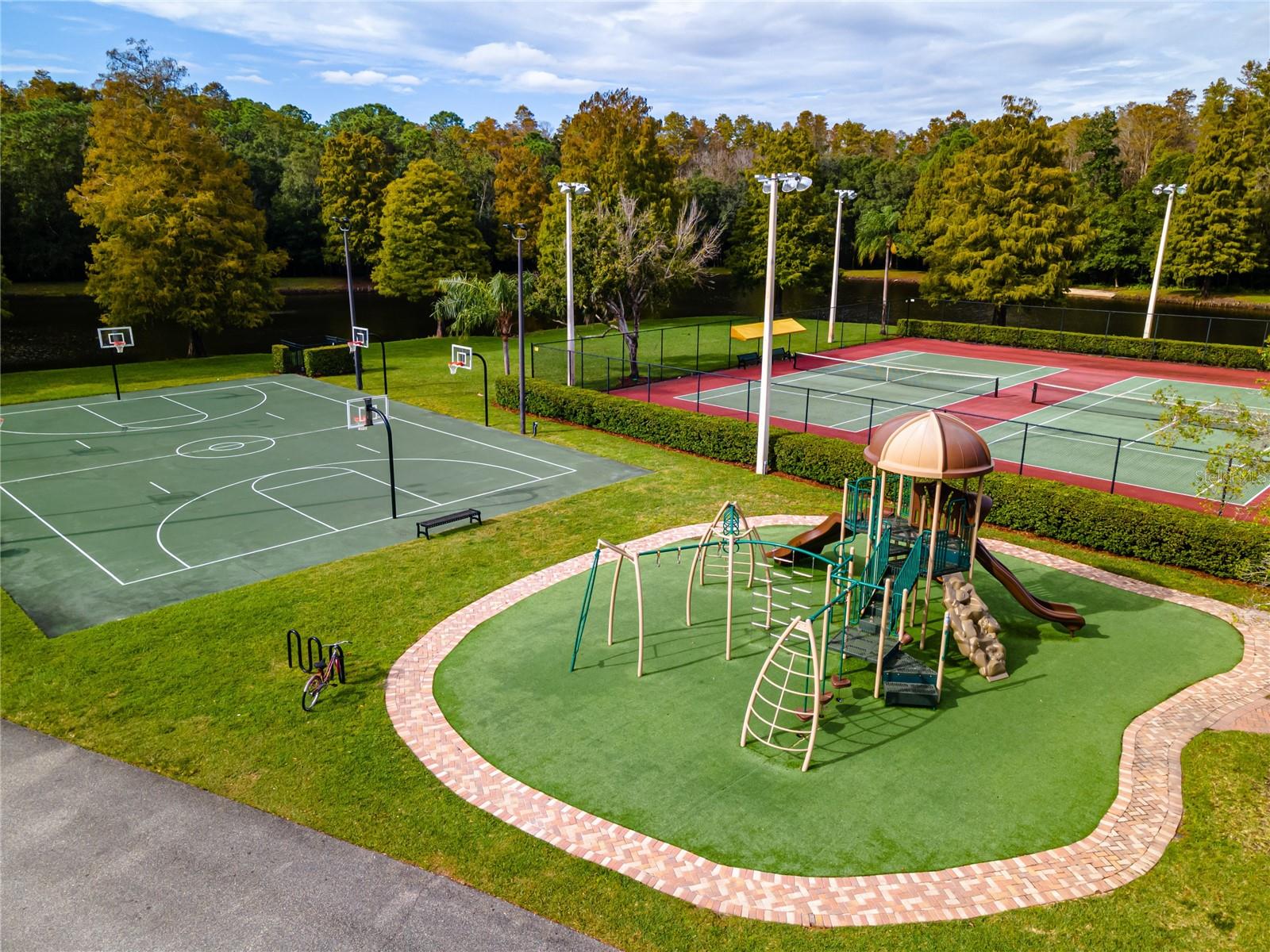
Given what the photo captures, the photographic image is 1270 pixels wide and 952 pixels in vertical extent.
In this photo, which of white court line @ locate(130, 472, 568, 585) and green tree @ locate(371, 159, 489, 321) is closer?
white court line @ locate(130, 472, 568, 585)

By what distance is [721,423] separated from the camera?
24141mm

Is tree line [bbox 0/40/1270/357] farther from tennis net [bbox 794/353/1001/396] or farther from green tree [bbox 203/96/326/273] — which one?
tennis net [bbox 794/353/1001/396]

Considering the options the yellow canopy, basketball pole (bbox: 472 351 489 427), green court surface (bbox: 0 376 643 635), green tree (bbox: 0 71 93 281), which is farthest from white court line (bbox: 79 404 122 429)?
green tree (bbox: 0 71 93 281)

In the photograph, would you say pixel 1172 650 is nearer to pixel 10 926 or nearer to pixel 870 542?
pixel 870 542

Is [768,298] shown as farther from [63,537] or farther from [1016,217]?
[1016,217]

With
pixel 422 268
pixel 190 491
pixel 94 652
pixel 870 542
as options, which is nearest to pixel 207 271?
pixel 422 268

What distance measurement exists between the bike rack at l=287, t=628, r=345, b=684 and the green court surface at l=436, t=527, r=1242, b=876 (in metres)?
1.49

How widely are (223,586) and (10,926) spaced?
334 inches

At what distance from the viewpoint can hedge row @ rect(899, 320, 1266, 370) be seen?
39.3 metres

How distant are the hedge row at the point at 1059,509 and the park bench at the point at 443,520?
7.99 metres

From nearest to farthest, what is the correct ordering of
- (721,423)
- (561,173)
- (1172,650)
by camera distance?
(1172,650)
(721,423)
(561,173)

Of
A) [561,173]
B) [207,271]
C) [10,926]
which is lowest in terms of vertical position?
[10,926]

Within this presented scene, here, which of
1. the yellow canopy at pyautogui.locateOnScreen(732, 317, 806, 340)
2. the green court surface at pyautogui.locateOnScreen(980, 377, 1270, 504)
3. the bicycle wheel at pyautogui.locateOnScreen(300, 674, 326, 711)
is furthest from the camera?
the yellow canopy at pyautogui.locateOnScreen(732, 317, 806, 340)

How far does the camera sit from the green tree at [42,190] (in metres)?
60.2
